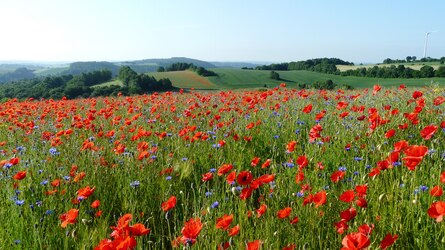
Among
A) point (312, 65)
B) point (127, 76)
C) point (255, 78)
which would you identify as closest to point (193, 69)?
point (255, 78)

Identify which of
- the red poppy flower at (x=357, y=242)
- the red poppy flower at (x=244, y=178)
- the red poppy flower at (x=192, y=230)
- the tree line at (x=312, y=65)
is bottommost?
the red poppy flower at (x=192, y=230)

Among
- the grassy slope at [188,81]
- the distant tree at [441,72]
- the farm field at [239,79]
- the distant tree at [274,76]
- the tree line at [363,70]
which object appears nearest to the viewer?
the distant tree at [441,72]

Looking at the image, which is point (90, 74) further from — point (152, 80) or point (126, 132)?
point (126, 132)

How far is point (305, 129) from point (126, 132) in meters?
2.44

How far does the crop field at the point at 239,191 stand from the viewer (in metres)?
1.99

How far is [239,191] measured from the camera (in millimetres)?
2350

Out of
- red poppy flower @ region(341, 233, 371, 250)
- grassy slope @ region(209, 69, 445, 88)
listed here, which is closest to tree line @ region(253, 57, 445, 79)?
grassy slope @ region(209, 69, 445, 88)

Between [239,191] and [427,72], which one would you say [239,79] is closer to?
[427,72]

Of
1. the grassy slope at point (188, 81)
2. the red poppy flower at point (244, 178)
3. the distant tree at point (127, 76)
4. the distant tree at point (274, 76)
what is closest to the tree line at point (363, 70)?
the distant tree at point (274, 76)

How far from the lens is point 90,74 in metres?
58.8

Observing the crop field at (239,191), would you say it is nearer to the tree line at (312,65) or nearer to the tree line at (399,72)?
the tree line at (399,72)

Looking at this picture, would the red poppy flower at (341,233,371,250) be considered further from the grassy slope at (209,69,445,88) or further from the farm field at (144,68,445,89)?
the grassy slope at (209,69,445,88)

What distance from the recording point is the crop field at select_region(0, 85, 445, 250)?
199 cm

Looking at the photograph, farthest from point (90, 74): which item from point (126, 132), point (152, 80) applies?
point (126, 132)
